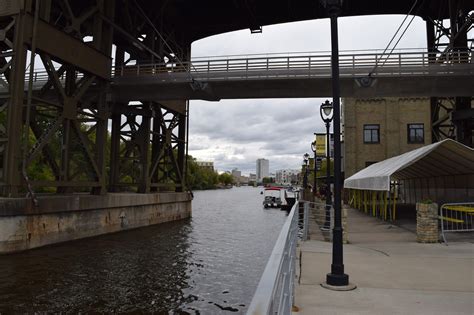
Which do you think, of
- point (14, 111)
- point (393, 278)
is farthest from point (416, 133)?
point (393, 278)

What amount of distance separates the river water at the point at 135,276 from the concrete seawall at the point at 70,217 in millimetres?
599

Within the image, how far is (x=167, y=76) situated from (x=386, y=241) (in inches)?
714

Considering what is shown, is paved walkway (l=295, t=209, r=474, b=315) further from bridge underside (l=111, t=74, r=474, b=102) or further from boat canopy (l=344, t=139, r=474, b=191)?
bridge underside (l=111, t=74, r=474, b=102)

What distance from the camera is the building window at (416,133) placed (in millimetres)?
44906

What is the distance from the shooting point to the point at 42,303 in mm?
11172

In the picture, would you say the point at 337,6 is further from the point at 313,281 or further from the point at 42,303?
the point at 42,303

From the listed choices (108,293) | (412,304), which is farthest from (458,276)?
(108,293)

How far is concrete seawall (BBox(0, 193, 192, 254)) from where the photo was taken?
57.1ft

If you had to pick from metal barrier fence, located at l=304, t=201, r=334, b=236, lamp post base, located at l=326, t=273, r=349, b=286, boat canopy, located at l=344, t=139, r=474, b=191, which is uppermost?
boat canopy, located at l=344, t=139, r=474, b=191

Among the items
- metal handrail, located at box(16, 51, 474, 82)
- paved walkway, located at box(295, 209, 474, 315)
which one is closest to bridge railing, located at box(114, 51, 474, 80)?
metal handrail, located at box(16, 51, 474, 82)

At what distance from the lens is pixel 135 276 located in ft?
48.4

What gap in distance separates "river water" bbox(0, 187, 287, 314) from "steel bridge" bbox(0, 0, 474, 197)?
162 inches

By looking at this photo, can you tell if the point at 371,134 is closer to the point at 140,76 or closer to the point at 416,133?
the point at 416,133

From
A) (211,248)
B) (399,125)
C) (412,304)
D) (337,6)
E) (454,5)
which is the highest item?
(454,5)
